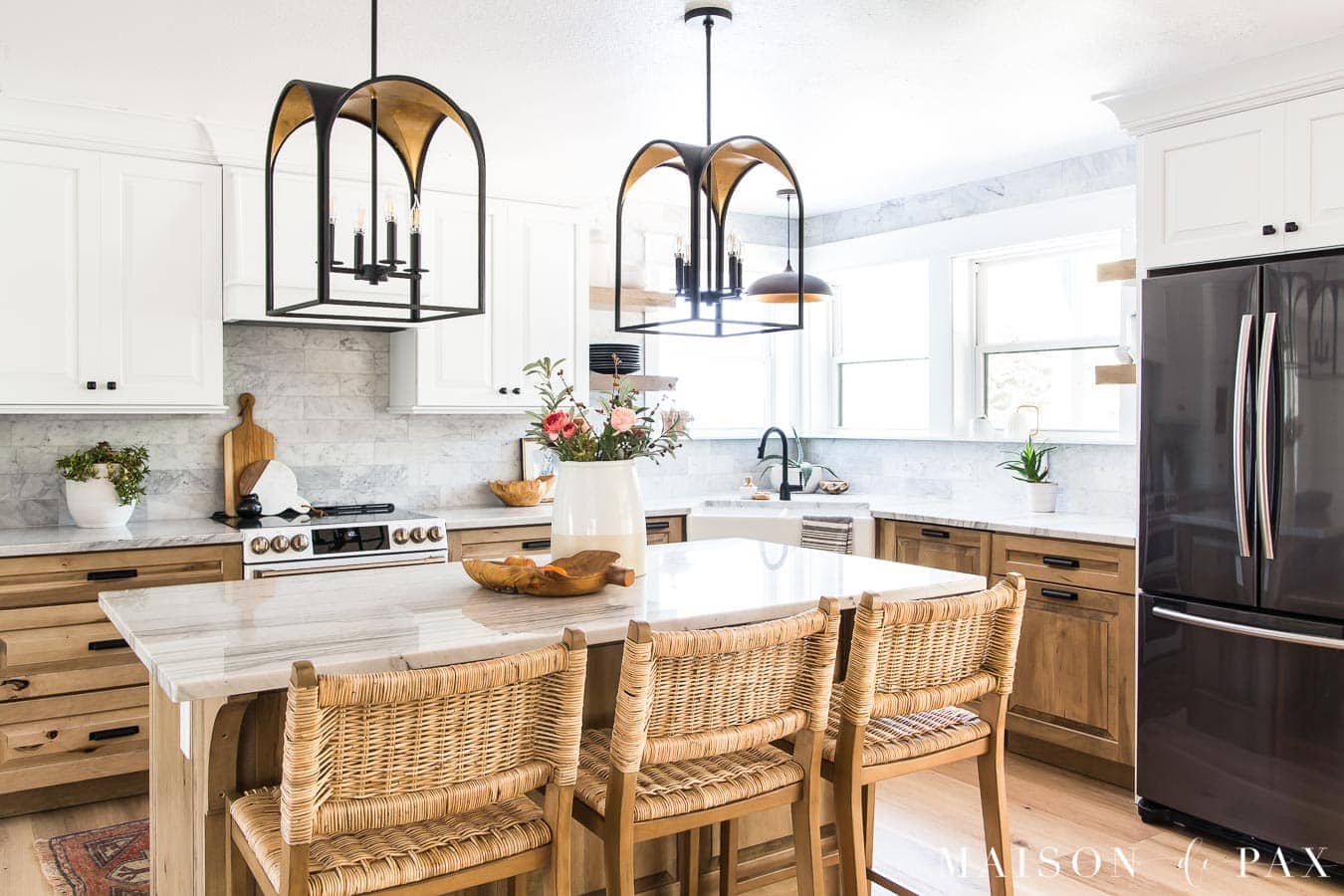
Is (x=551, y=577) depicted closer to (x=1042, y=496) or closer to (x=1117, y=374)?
(x=1117, y=374)

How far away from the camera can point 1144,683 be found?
339 cm

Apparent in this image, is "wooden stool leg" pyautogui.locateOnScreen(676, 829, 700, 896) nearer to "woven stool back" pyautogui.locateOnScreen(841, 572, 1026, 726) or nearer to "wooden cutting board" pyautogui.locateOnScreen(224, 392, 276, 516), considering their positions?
"woven stool back" pyautogui.locateOnScreen(841, 572, 1026, 726)

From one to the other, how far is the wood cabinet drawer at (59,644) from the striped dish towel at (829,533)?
A: 2874mm

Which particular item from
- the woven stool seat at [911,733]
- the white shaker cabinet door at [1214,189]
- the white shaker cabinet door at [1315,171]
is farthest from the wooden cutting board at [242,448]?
the white shaker cabinet door at [1315,171]

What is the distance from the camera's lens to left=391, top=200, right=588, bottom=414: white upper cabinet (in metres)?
4.47

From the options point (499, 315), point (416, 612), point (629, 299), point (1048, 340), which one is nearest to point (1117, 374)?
point (1048, 340)

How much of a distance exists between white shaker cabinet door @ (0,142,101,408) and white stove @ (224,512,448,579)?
2.78ft

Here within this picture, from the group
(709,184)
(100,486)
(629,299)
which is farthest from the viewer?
(629,299)

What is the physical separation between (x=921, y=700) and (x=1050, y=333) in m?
3.02

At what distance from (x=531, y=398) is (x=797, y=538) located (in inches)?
56.8

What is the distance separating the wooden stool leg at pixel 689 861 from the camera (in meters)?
2.44

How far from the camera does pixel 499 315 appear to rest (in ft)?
Result: 15.2

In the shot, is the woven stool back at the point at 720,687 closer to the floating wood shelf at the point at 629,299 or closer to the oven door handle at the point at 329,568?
the oven door handle at the point at 329,568

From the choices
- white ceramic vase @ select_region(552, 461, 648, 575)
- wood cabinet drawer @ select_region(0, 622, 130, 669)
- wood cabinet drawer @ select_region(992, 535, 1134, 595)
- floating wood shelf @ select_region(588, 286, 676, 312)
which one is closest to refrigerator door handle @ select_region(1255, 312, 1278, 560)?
wood cabinet drawer @ select_region(992, 535, 1134, 595)
